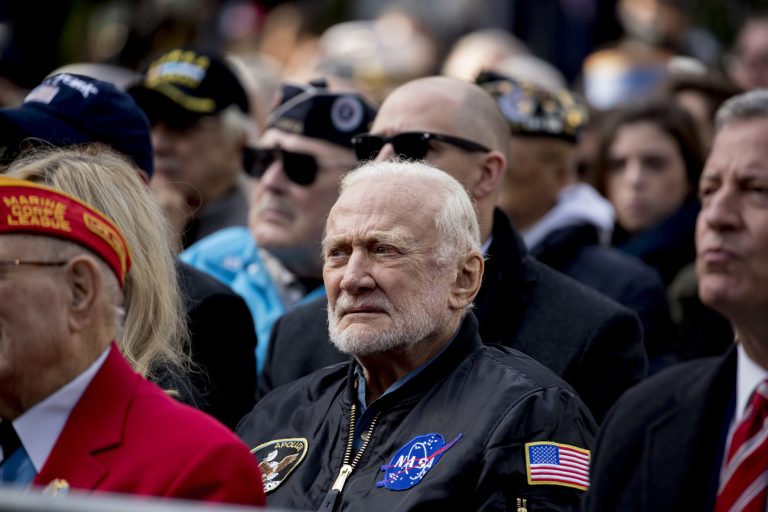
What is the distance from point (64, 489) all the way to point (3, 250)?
25.1 inches

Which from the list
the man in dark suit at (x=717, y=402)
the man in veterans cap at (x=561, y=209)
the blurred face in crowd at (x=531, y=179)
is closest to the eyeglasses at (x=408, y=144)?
the man in veterans cap at (x=561, y=209)

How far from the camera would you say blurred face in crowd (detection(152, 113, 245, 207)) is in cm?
726

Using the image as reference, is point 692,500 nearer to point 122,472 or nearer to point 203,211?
point 122,472

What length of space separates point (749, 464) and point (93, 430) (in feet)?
5.20

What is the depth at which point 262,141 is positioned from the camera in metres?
6.84

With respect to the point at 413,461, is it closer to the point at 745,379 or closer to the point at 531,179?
the point at 745,379

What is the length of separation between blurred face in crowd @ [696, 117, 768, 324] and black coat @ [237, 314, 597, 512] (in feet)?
2.51

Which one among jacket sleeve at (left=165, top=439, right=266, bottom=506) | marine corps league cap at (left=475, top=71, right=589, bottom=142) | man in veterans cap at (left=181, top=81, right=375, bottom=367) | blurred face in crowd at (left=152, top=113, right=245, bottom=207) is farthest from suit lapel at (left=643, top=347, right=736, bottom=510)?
blurred face in crowd at (left=152, top=113, right=245, bottom=207)

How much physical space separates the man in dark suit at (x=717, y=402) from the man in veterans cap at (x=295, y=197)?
312 centimetres

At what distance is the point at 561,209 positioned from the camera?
7113 mm

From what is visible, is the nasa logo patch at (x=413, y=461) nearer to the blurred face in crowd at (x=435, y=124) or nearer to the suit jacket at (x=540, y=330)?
the suit jacket at (x=540, y=330)

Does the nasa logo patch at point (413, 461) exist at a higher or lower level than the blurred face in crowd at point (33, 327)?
lower

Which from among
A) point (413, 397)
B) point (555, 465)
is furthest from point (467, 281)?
point (555, 465)

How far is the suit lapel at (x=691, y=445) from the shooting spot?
11.1ft
